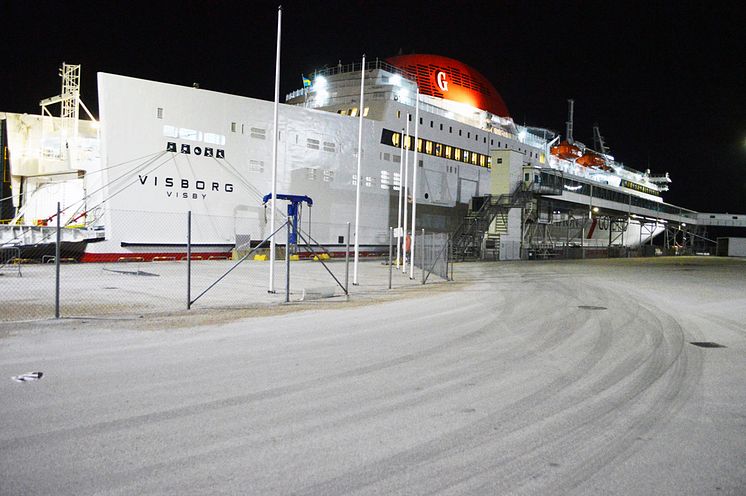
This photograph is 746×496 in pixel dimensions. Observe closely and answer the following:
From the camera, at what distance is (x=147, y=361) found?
21.1 feet

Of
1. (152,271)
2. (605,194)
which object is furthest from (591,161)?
(152,271)

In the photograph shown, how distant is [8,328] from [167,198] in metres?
14.0

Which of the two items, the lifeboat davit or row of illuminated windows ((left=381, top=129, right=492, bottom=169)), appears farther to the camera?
the lifeboat davit

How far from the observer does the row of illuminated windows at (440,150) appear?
1192 inches

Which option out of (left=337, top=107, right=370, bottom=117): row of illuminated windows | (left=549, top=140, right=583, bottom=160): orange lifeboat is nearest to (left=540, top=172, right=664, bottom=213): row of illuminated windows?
(left=549, top=140, right=583, bottom=160): orange lifeboat

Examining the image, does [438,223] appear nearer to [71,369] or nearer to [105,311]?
[105,311]

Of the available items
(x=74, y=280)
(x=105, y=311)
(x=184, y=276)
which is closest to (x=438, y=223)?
(x=184, y=276)

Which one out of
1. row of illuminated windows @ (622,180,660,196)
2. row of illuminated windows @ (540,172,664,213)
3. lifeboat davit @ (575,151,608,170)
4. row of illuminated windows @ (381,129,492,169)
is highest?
lifeboat davit @ (575,151,608,170)

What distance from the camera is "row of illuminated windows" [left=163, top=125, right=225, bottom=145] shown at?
71.6 ft

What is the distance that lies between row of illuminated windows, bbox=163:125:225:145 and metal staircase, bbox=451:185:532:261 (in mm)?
17723

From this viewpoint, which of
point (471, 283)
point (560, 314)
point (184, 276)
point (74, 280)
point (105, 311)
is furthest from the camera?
point (471, 283)

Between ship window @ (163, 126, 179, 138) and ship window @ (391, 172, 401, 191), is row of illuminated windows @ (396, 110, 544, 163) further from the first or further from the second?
ship window @ (163, 126, 179, 138)

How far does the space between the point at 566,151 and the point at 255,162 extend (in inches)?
1608

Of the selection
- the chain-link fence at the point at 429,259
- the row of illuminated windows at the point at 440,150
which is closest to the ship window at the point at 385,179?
the row of illuminated windows at the point at 440,150
